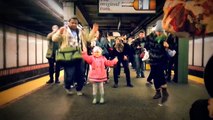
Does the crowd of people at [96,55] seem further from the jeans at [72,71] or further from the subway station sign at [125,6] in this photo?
the subway station sign at [125,6]

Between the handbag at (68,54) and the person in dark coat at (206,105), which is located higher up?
the handbag at (68,54)

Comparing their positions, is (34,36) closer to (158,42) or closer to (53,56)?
(53,56)

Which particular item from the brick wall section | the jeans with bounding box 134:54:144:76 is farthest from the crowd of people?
the brick wall section

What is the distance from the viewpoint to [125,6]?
31.1 ft

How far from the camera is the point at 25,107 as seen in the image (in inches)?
205

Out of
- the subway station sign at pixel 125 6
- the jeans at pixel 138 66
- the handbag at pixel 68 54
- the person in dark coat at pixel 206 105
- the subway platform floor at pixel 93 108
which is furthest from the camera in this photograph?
the jeans at pixel 138 66

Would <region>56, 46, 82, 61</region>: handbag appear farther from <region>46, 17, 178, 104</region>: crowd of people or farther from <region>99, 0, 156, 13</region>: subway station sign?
<region>99, 0, 156, 13</region>: subway station sign

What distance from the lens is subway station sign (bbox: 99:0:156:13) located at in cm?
947

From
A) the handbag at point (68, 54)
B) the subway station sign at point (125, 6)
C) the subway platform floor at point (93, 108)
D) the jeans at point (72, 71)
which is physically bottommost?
the subway platform floor at point (93, 108)

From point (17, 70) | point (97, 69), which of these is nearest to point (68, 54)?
point (97, 69)

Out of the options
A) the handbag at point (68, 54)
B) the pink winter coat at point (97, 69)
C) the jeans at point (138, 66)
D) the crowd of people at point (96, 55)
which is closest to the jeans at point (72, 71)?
the crowd of people at point (96, 55)

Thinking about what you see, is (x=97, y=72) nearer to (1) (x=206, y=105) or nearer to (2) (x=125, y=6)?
(1) (x=206, y=105)

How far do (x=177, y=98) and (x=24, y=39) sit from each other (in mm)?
8815

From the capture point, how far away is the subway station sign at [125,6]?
9.47 m
